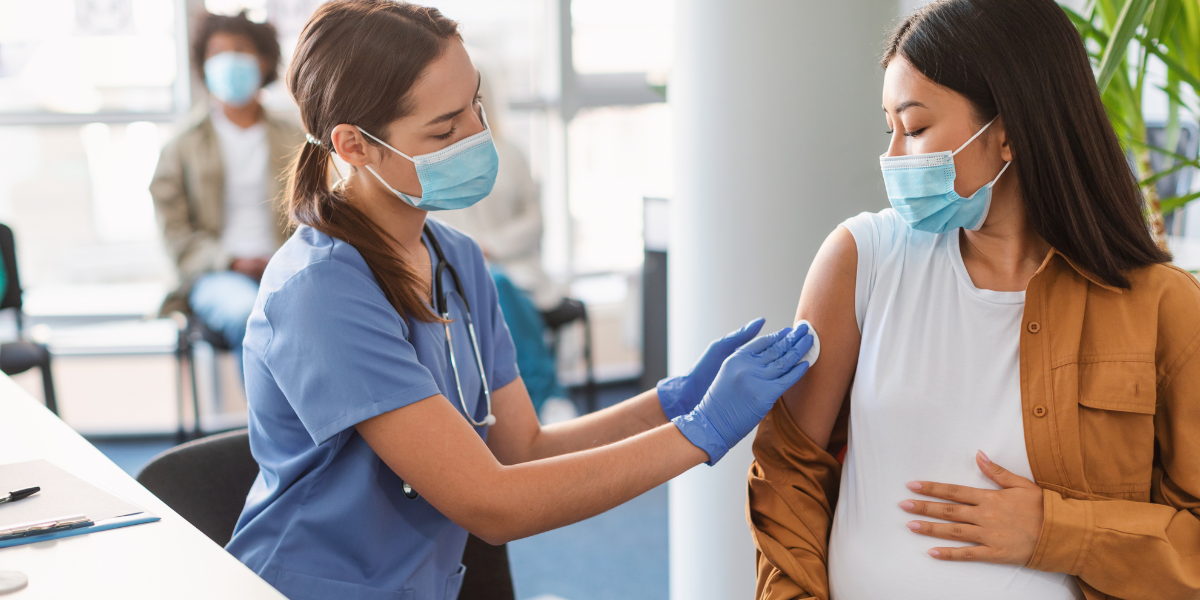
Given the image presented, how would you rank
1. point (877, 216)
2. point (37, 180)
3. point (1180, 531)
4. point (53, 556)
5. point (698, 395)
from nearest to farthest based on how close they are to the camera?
point (53, 556), point (1180, 531), point (877, 216), point (698, 395), point (37, 180)

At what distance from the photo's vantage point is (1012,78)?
1.12 meters

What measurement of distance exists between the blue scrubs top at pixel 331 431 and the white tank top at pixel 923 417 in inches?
22.3

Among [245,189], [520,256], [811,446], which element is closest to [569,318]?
[520,256]

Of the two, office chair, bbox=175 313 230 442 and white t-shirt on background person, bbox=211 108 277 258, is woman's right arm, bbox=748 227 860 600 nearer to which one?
office chair, bbox=175 313 230 442

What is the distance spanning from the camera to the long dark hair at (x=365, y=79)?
4.03 ft

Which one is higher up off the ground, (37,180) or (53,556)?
(37,180)

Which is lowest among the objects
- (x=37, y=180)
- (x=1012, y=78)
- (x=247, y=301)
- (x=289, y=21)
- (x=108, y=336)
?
(x=108, y=336)

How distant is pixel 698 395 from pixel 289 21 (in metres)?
3.14

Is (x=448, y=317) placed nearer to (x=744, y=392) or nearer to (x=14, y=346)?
(x=744, y=392)

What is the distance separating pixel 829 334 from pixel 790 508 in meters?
0.25

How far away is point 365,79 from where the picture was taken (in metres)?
1.23

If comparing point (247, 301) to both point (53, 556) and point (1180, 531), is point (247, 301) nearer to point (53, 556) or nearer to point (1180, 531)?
point (53, 556)

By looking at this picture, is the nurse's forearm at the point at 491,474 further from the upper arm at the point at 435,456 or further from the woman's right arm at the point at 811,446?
the woman's right arm at the point at 811,446

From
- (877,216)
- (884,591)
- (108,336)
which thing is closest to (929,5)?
(877,216)
